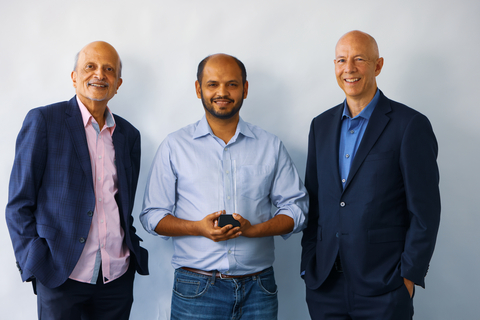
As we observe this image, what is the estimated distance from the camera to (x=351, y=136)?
2049 mm

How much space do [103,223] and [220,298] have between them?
707 mm

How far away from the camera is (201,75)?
2.21 m

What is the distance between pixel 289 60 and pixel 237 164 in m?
1.00

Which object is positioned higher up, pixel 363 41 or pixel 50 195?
pixel 363 41

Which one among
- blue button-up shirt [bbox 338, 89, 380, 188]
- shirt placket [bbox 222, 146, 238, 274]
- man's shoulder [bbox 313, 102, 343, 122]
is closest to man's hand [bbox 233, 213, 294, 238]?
shirt placket [bbox 222, 146, 238, 274]

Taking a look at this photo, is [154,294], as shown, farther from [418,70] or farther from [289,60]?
[418,70]

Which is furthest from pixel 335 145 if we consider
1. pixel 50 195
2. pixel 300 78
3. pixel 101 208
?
pixel 50 195

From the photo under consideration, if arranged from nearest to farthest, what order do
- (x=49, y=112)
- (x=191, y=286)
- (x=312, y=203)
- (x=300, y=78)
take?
(x=49, y=112), (x=191, y=286), (x=312, y=203), (x=300, y=78)

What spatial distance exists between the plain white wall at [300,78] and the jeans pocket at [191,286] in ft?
2.19

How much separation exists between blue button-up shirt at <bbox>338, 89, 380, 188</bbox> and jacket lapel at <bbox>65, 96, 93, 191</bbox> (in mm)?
1272

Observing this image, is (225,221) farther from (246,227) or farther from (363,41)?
(363,41)

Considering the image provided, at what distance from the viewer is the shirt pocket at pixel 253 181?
2121 millimetres

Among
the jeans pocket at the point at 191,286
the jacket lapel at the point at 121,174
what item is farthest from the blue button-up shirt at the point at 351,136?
the jacket lapel at the point at 121,174

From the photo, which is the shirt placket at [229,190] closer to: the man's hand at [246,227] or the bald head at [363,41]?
the man's hand at [246,227]
